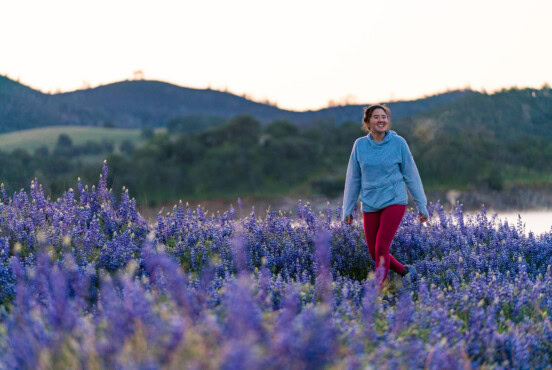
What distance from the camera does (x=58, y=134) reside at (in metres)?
45.9

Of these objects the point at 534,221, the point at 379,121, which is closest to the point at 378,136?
the point at 379,121

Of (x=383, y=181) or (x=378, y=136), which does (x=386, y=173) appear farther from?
(x=378, y=136)

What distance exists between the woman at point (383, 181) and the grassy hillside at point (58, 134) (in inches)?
1423

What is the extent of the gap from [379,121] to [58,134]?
44326 millimetres

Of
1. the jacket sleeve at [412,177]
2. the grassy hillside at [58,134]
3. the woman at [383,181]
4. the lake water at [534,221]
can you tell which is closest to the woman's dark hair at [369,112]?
the woman at [383,181]

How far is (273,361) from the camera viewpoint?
6.87 feet

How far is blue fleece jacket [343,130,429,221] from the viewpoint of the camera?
5.33 m

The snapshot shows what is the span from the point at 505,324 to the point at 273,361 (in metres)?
2.09

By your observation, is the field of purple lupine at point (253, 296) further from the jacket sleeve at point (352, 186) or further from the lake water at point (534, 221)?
the lake water at point (534, 221)

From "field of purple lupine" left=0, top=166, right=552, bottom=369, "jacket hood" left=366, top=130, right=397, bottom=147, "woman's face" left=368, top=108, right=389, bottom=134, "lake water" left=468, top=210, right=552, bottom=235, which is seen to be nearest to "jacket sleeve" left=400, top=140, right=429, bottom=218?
"jacket hood" left=366, top=130, right=397, bottom=147

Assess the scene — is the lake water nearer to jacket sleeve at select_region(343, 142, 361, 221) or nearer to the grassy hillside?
jacket sleeve at select_region(343, 142, 361, 221)

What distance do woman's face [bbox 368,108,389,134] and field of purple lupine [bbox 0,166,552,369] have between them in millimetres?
1315

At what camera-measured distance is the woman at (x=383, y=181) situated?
5.30 metres

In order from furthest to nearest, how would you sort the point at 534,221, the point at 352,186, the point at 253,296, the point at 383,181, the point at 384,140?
the point at 534,221
the point at 352,186
the point at 384,140
the point at 383,181
the point at 253,296
